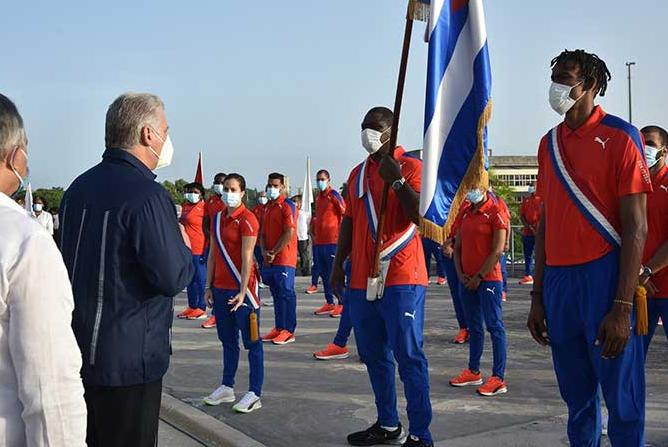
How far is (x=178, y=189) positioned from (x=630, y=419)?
38133 mm

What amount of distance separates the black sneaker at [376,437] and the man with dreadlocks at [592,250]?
1661mm

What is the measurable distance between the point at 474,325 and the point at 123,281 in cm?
452

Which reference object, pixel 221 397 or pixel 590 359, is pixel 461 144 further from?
pixel 221 397

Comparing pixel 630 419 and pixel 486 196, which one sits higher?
pixel 486 196

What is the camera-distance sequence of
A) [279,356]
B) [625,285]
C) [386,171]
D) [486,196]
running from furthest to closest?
[279,356] → [486,196] → [386,171] → [625,285]

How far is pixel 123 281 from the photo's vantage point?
3.37 meters

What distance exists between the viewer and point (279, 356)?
913 centimetres

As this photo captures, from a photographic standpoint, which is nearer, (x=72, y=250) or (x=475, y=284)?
(x=72, y=250)

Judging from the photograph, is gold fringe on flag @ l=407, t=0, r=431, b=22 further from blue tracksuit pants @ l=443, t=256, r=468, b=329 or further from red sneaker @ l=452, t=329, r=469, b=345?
red sneaker @ l=452, t=329, r=469, b=345

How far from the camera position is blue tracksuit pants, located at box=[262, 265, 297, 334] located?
1012cm

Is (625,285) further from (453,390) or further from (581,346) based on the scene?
(453,390)

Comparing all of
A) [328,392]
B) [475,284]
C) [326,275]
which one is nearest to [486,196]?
[475,284]

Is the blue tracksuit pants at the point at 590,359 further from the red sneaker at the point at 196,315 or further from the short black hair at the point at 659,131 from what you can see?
the red sneaker at the point at 196,315

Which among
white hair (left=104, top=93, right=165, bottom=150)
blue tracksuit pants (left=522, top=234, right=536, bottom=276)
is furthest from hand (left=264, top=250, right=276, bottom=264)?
blue tracksuit pants (left=522, top=234, right=536, bottom=276)
